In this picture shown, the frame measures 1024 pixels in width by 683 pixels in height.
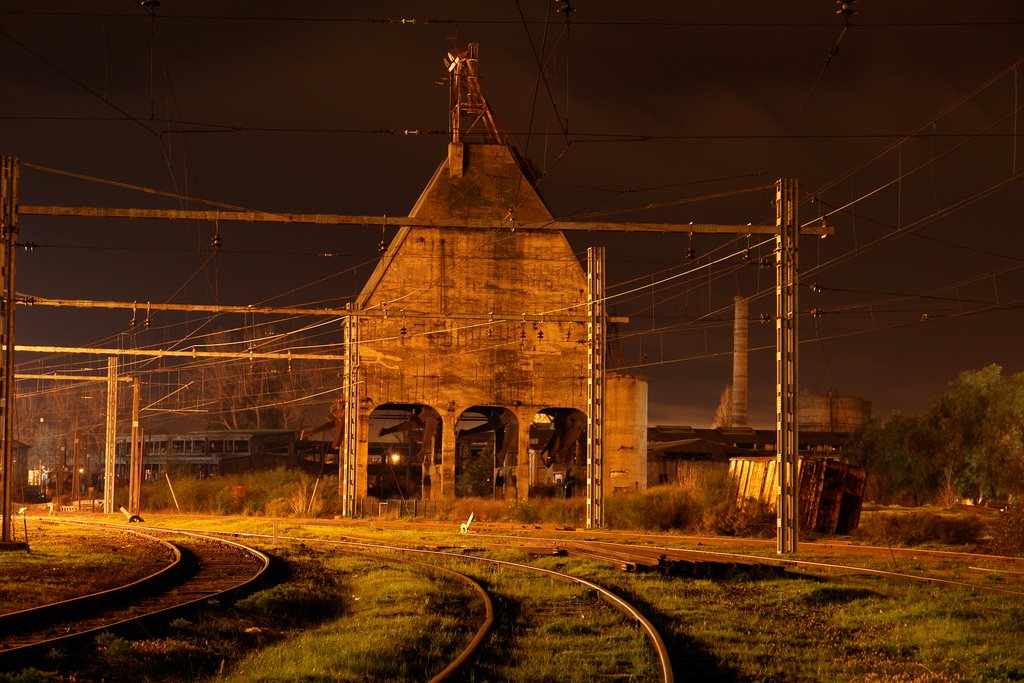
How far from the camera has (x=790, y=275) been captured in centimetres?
2541

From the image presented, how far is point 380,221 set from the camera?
2505 cm

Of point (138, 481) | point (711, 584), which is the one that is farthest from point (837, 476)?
point (138, 481)

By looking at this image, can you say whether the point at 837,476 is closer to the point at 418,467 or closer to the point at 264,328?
the point at 418,467

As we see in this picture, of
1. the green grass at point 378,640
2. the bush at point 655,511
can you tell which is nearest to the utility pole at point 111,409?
the bush at point 655,511

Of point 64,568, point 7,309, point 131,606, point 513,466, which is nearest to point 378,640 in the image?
point 131,606

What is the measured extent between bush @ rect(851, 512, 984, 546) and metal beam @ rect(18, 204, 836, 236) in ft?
33.1

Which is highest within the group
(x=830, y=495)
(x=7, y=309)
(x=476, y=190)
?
(x=476, y=190)

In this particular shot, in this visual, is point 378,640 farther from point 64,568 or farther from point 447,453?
point 447,453

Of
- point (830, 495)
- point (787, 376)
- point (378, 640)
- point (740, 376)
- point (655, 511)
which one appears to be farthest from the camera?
point (740, 376)

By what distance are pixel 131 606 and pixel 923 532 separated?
23088 mm

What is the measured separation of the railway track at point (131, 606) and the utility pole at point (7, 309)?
4.24m

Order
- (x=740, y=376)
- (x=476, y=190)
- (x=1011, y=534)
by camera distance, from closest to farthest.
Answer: (x=1011, y=534), (x=476, y=190), (x=740, y=376)

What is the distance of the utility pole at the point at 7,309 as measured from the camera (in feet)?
82.7

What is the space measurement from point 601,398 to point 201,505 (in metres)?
29.8
